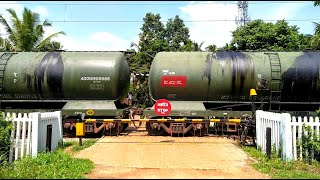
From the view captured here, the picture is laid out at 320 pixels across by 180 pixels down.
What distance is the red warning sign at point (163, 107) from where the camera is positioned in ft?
43.3

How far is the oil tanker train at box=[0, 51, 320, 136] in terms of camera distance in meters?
14.0

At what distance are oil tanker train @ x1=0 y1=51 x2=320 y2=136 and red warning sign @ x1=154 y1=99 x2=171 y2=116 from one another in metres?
0.52

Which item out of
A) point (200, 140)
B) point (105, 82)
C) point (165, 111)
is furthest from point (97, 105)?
point (200, 140)

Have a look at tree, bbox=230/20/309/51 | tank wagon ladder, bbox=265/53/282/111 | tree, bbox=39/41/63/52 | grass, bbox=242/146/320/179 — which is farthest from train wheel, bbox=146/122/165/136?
tree, bbox=230/20/309/51

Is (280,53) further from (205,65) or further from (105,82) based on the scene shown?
(105,82)

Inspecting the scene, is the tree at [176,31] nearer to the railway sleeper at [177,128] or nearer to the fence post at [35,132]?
the railway sleeper at [177,128]

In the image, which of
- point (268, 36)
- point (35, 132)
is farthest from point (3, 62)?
point (268, 36)

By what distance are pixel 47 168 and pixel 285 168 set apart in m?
5.25

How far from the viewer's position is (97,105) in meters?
14.6

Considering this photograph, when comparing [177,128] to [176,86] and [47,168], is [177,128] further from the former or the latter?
[47,168]

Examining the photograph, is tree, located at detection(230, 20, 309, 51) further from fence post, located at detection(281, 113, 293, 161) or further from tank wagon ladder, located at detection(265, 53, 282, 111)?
fence post, located at detection(281, 113, 293, 161)

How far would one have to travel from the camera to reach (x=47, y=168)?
7695 mm

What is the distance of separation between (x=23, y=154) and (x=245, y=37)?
100 ft

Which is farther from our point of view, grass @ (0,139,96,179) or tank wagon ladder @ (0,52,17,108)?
tank wagon ladder @ (0,52,17,108)
